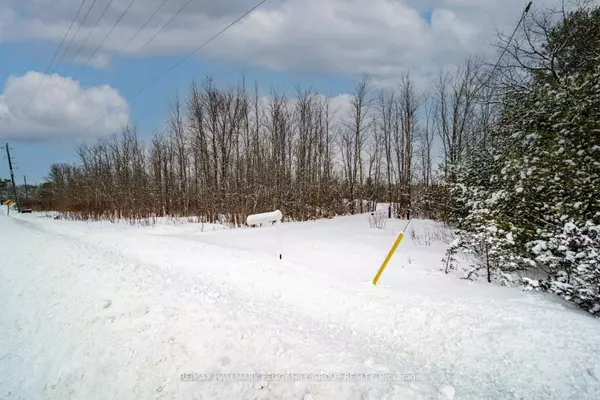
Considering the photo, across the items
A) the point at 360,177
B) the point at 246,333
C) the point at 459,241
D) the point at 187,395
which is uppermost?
the point at 360,177

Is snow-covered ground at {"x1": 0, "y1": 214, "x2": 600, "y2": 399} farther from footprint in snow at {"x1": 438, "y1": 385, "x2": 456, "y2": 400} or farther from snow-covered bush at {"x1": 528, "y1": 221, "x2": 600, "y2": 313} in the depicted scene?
snow-covered bush at {"x1": 528, "y1": 221, "x2": 600, "y2": 313}

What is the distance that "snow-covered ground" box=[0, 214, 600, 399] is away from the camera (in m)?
3.34

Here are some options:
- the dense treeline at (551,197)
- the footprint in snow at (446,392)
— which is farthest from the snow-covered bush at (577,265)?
the footprint in snow at (446,392)

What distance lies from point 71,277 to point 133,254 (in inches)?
80.9

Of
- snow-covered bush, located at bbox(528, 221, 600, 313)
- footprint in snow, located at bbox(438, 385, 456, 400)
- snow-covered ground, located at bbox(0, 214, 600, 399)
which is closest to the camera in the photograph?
footprint in snow, located at bbox(438, 385, 456, 400)

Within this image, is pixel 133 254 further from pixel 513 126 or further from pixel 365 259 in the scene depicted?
pixel 513 126

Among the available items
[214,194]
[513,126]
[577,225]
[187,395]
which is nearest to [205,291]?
[187,395]

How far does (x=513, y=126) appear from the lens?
907 centimetres

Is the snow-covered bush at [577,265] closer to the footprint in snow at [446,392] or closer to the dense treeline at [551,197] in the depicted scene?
the dense treeline at [551,197]

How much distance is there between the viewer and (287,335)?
429 cm

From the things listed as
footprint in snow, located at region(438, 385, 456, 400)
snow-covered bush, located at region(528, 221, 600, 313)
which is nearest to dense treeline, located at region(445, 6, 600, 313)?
snow-covered bush, located at region(528, 221, 600, 313)

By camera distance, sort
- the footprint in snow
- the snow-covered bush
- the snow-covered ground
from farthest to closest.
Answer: the snow-covered bush, the snow-covered ground, the footprint in snow

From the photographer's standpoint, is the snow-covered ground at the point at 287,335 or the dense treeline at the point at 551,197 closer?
the snow-covered ground at the point at 287,335

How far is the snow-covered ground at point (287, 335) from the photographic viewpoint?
10.9ft
